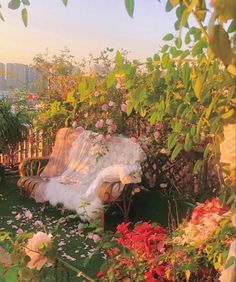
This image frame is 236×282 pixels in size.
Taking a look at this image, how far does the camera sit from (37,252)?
1.06 m

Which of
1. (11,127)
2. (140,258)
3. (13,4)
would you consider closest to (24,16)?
(13,4)

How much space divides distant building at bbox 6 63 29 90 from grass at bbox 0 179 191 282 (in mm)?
3047

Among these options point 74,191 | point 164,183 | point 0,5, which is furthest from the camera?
point 164,183

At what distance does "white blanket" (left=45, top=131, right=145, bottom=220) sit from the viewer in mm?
4188

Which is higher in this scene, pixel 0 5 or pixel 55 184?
pixel 0 5

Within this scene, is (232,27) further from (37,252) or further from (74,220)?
(74,220)

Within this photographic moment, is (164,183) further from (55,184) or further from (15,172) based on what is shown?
(15,172)

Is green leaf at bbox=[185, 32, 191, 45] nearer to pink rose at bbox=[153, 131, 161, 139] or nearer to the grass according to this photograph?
the grass

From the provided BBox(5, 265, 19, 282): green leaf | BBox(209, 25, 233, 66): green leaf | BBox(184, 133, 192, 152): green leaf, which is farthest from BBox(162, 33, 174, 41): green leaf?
BBox(5, 265, 19, 282): green leaf

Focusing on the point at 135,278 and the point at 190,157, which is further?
the point at 190,157

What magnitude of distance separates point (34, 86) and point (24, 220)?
3335 millimetres

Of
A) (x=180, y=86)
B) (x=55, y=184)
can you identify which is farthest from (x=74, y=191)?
(x=180, y=86)

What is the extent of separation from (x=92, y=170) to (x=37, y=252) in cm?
412

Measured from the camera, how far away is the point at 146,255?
1.91 m
